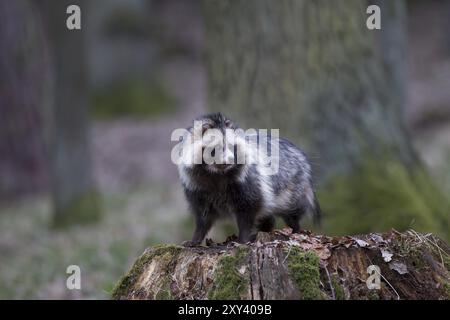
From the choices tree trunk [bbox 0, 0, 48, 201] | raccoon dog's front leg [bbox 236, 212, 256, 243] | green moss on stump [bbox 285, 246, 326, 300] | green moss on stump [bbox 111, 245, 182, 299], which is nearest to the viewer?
green moss on stump [bbox 285, 246, 326, 300]

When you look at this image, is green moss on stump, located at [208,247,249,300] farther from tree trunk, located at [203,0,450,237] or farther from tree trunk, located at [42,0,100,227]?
tree trunk, located at [42,0,100,227]

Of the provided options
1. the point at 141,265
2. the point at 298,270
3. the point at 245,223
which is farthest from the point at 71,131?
the point at 298,270

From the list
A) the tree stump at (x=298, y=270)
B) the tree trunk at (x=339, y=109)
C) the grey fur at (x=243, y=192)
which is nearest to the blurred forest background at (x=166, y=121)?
the tree trunk at (x=339, y=109)

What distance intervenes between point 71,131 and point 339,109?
561 centimetres

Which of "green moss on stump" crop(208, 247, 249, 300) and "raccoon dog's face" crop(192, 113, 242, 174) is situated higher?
"raccoon dog's face" crop(192, 113, 242, 174)

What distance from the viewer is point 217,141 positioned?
219 inches

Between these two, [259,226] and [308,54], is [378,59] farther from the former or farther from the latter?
[259,226]

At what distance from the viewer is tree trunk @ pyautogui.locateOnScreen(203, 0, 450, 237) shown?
9.00 meters

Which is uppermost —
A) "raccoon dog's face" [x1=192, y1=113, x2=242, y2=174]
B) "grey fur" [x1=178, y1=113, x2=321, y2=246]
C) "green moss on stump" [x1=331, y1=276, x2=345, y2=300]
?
"raccoon dog's face" [x1=192, y1=113, x2=242, y2=174]

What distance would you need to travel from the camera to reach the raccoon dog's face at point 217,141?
18.2ft

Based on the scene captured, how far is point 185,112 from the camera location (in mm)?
22031

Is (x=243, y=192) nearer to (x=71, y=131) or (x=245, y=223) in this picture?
(x=245, y=223)

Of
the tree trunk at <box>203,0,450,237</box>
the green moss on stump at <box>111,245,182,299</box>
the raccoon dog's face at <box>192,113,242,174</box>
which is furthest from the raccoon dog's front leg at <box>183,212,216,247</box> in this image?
the tree trunk at <box>203,0,450,237</box>

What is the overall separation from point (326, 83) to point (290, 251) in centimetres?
447
